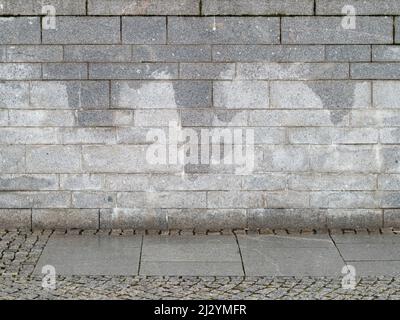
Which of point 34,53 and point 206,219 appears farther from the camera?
point 206,219

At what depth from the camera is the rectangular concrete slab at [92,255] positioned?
7.58 metres

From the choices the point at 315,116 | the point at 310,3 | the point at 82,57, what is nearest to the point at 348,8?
the point at 310,3

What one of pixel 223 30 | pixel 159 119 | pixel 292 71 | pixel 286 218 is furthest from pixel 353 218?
pixel 223 30

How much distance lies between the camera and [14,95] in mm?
8914

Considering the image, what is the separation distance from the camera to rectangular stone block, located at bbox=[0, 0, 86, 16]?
28.9ft

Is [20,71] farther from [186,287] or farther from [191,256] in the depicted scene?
[186,287]

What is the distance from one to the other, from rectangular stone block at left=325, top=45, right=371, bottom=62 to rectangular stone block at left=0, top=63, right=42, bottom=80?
3097 millimetres

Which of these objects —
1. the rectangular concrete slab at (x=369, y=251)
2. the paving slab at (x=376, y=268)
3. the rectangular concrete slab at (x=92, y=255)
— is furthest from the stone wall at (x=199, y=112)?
the paving slab at (x=376, y=268)

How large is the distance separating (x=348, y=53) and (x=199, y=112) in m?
1.70

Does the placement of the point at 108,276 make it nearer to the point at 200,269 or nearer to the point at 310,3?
the point at 200,269

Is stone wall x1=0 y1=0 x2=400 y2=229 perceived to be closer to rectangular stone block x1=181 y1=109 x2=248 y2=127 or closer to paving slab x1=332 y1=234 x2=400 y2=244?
rectangular stone block x1=181 y1=109 x2=248 y2=127

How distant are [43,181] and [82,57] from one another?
1396 millimetres

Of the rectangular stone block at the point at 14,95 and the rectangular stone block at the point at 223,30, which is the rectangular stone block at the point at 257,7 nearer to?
the rectangular stone block at the point at 223,30

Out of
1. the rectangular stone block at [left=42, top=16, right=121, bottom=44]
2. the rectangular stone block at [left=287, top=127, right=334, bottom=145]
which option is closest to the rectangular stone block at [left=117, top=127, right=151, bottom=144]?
the rectangular stone block at [left=42, top=16, right=121, bottom=44]
